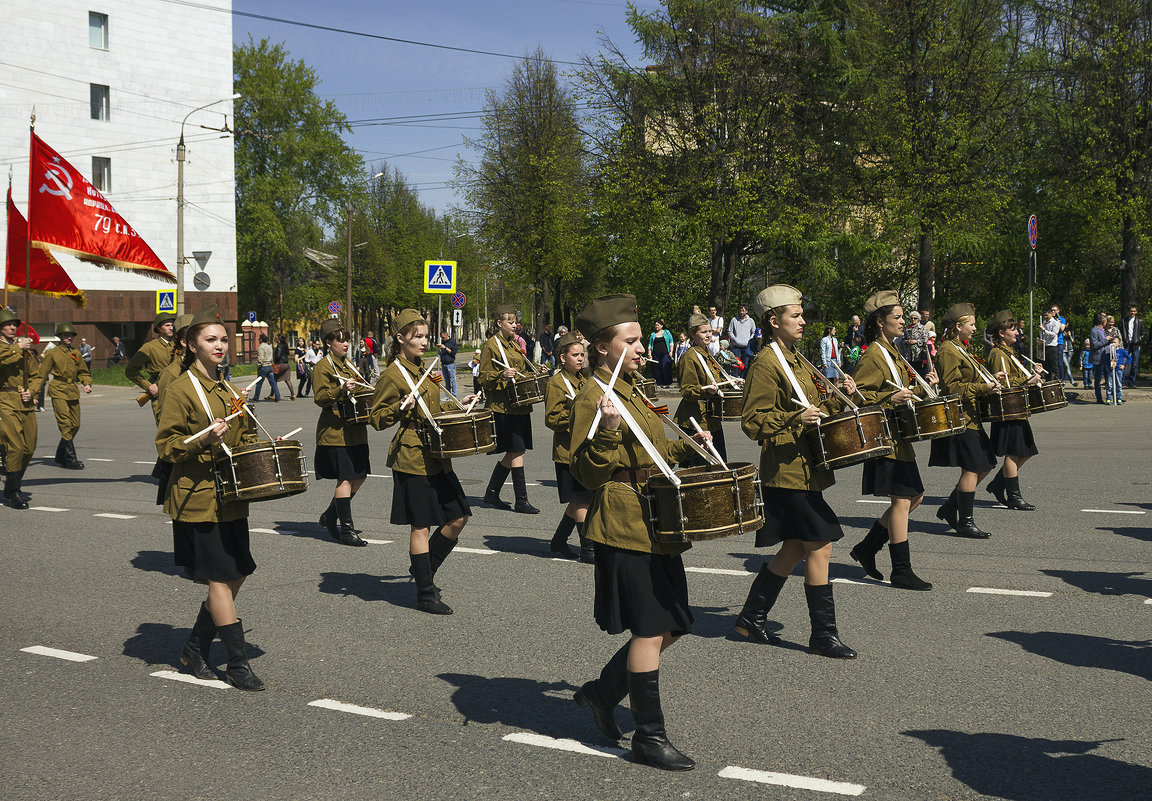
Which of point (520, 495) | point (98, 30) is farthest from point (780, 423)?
point (98, 30)

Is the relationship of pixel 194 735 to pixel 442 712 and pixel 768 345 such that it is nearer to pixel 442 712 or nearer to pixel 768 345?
pixel 442 712

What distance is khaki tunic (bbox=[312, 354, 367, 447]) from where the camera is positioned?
9.54 m

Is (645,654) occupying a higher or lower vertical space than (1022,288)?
lower

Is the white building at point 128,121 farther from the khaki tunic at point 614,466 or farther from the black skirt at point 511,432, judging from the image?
the khaki tunic at point 614,466

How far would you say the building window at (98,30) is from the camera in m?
49.7

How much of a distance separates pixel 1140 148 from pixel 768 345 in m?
26.3

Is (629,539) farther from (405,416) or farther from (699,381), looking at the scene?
(699,381)

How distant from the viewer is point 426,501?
286 inches

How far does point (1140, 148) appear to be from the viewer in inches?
1107

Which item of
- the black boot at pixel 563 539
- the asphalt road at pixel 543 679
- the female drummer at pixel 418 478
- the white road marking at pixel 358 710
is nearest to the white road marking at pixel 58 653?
the asphalt road at pixel 543 679

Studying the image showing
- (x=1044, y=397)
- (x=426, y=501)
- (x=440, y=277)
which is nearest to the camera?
(x=426, y=501)

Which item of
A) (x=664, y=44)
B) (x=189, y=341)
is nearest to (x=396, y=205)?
(x=664, y=44)

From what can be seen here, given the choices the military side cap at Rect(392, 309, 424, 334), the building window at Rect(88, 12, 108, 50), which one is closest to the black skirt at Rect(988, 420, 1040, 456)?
the military side cap at Rect(392, 309, 424, 334)

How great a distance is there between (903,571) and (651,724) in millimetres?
3600
